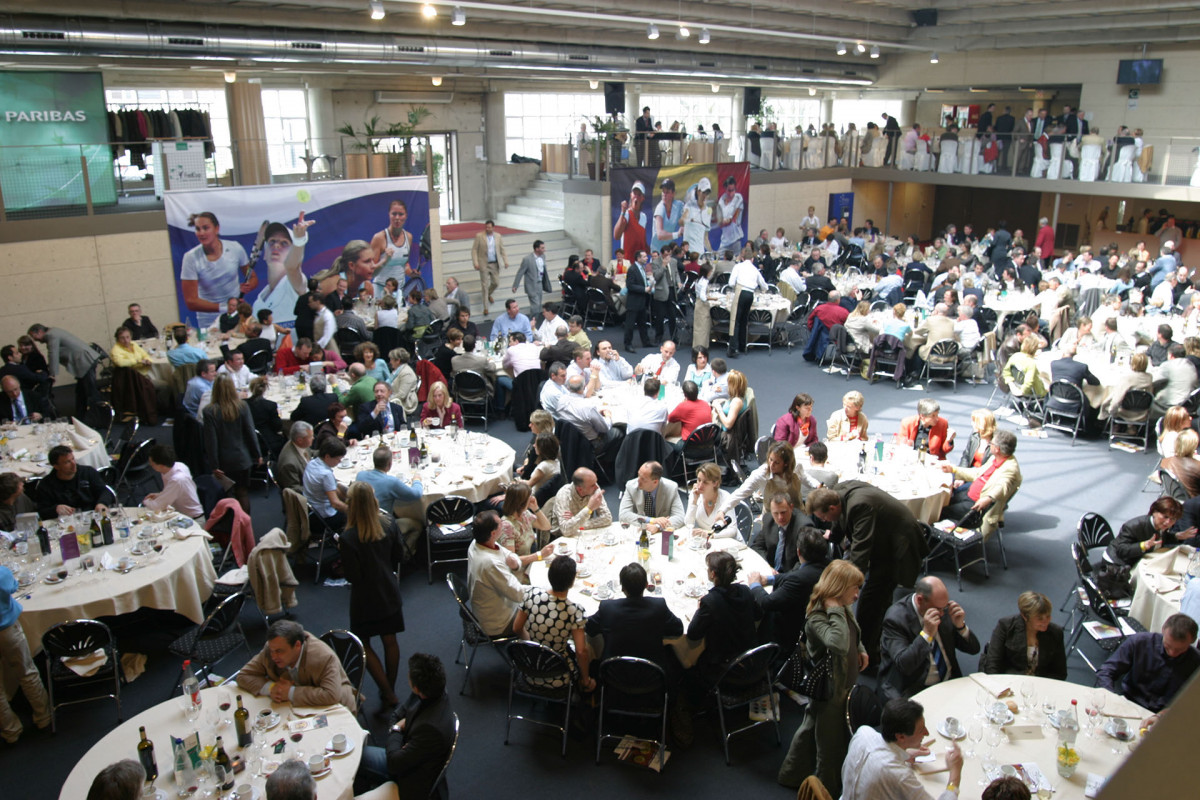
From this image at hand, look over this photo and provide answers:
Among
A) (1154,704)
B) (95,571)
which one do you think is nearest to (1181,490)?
(1154,704)

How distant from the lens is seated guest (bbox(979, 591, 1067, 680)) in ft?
16.4

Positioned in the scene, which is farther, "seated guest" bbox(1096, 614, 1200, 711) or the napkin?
the napkin

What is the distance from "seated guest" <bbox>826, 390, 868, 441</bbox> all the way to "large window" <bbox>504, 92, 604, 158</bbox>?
52.0ft

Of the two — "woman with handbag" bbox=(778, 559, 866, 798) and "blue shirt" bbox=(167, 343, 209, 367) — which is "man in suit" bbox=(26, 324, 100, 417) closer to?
"blue shirt" bbox=(167, 343, 209, 367)

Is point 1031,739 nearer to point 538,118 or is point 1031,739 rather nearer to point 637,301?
point 637,301

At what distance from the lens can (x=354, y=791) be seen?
4.34 meters

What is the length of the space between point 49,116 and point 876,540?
14.8 metres

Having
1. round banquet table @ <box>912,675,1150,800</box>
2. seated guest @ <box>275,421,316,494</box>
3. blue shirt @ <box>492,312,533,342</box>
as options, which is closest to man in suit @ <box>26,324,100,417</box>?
seated guest @ <box>275,421,316,494</box>

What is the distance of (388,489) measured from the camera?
279 inches

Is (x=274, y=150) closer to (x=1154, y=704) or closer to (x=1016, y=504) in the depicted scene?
(x=1016, y=504)

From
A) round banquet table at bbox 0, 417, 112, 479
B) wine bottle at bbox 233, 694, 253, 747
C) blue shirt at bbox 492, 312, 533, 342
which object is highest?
blue shirt at bbox 492, 312, 533, 342

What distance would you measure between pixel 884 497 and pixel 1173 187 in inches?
614

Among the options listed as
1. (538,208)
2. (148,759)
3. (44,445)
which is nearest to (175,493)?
(44,445)

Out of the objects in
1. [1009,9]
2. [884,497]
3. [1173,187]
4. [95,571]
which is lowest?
[95,571]
